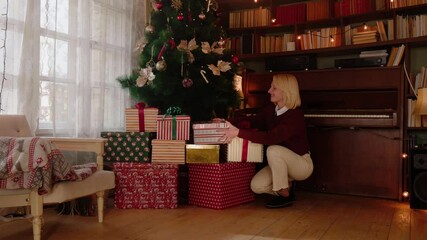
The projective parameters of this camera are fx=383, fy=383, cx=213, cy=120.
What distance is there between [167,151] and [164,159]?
63 mm

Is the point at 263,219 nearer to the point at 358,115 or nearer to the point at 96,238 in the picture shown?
the point at 96,238

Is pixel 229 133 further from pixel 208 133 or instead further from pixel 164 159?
pixel 164 159

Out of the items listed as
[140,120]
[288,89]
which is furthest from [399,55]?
[140,120]

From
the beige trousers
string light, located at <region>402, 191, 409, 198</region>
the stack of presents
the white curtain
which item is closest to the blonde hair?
the beige trousers

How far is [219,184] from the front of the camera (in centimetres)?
281

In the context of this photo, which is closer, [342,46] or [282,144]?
[282,144]

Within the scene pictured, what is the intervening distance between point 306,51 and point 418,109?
1196 millimetres

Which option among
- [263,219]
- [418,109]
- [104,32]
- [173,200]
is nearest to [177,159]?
[173,200]

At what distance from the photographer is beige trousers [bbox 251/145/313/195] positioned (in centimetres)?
292

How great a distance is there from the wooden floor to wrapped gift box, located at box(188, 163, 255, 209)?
3.3 inches

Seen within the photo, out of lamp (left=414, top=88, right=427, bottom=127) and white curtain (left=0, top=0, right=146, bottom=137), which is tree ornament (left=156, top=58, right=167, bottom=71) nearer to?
white curtain (left=0, top=0, right=146, bottom=137)

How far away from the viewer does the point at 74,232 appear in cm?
219

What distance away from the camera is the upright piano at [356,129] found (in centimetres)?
332

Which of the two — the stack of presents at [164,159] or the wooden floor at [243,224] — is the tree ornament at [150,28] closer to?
the stack of presents at [164,159]
